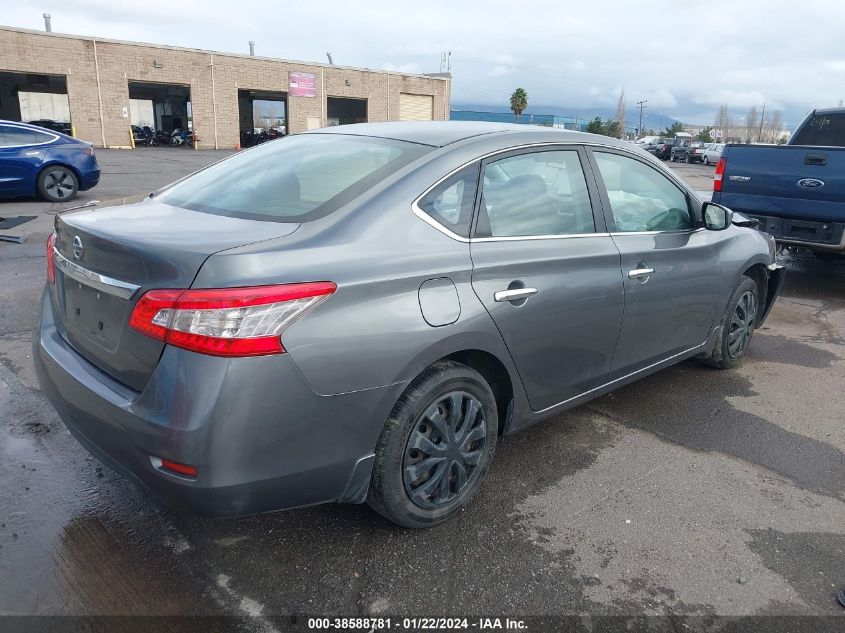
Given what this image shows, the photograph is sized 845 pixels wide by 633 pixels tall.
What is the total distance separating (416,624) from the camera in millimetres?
2334

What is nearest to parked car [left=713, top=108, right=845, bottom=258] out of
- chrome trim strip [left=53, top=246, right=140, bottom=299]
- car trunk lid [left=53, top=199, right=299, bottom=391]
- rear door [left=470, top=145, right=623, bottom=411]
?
rear door [left=470, top=145, right=623, bottom=411]

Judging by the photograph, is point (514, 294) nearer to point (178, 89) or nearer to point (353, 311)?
point (353, 311)

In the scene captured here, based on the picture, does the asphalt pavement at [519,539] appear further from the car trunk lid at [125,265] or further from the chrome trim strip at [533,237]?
the chrome trim strip at [533,237]

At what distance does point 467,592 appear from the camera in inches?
98.0

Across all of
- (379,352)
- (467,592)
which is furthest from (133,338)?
(467,592)

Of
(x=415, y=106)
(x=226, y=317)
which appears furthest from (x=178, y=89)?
(x=226, y=317)

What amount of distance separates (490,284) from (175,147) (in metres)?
39.0

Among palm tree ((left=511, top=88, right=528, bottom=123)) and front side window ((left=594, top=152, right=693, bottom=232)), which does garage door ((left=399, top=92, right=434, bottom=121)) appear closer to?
palm tree ((left=511, top=88, right=528, bottom=123))

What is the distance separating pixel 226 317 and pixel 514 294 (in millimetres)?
1268

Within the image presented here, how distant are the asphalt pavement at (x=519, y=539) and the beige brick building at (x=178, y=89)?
34.6 m

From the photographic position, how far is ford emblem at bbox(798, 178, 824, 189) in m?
6.68

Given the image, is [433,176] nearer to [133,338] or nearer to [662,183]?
[133,338]

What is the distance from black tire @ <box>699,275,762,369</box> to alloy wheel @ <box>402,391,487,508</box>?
8.16 feet

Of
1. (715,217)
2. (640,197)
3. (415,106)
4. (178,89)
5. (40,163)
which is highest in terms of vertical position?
(178,89)
